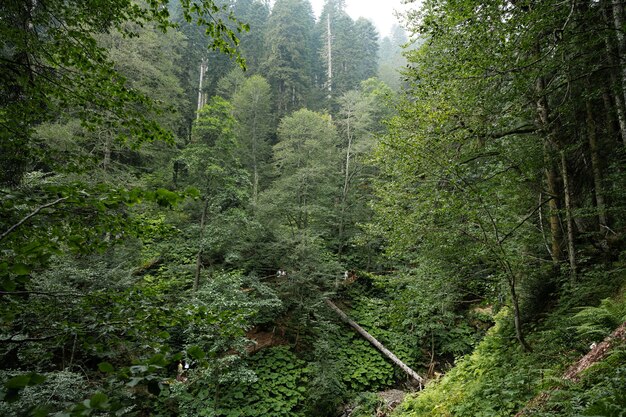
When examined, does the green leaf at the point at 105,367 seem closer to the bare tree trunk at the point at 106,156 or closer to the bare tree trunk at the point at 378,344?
the bare tree trunk at the point at 378,344

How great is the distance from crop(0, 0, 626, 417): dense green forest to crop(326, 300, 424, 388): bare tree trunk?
0.45 feet

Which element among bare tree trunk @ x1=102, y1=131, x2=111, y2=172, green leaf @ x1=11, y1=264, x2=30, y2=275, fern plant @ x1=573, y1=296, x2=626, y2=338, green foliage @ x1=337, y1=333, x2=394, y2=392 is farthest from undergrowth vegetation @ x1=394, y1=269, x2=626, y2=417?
bare tree trunk @ x1=102, y1=131, x2=111, y2=172

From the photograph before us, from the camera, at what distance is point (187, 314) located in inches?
107

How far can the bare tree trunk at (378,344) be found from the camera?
10.4 metres

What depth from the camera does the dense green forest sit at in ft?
8.79

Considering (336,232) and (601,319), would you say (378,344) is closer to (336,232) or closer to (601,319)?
(336,232)

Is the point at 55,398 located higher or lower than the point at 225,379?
higher

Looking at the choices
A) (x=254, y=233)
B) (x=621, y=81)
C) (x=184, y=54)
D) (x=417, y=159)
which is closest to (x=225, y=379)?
(x=254, y=233)

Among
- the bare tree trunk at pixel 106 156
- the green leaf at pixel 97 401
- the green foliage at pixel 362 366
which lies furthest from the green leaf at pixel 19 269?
the bare tree trunk at pixel 106 156

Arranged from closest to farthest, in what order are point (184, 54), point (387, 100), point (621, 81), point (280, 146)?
point (621, 81), point (387, 100), point (280, 146), point (184, 54)

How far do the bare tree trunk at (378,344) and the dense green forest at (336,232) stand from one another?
136 millimetres

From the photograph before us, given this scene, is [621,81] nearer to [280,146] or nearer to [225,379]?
[225,379]

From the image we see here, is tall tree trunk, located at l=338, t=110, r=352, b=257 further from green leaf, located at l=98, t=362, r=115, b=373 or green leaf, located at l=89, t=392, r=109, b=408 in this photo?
green leaf, located at l=89, t=392, r=109, b=408

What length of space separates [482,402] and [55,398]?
678 cm
